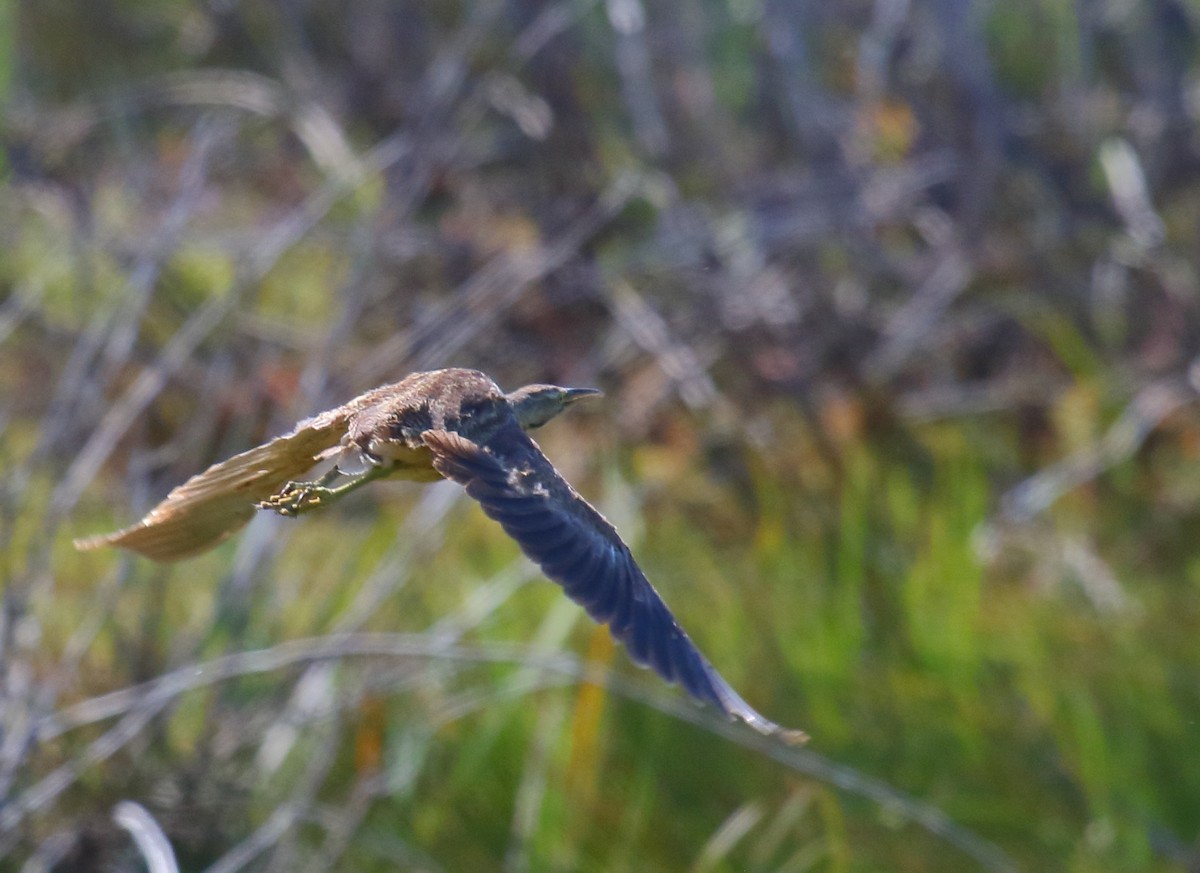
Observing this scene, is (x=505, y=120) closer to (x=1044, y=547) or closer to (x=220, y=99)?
(x=220, y=99)

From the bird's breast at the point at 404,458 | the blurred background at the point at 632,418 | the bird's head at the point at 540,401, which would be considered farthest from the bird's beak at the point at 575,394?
the blurred background at the point at 632,418

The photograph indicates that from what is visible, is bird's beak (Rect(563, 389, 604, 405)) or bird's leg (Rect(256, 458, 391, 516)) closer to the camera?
bird's leg (Rect(256, 458, 391, 516))

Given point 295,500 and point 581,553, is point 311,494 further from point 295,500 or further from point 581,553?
point 581,553

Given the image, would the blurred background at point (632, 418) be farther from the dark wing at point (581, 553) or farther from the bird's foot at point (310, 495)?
the dark wing at point (581, 553)

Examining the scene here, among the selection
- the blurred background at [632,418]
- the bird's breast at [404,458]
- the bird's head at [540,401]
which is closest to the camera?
the bird's breast at [404,458]

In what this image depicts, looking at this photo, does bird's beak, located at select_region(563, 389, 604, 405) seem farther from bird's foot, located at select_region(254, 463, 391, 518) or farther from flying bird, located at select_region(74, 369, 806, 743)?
bird's foot, located at select_region(254, 463, 391, 518)

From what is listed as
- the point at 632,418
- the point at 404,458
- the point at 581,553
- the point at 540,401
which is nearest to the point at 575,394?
the point at 540,401

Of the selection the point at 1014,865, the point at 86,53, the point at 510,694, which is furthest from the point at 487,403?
the point at 86,53

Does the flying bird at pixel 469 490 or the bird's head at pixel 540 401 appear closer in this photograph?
the flying bird at pixel 469 490

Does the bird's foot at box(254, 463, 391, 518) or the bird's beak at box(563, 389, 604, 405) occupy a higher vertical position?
the bird's foot at box(254, 463, 391, 518)

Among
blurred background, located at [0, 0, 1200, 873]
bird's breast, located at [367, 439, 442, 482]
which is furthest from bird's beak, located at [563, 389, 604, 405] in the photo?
blurred background, located at [0, 0, 1200, 873]
